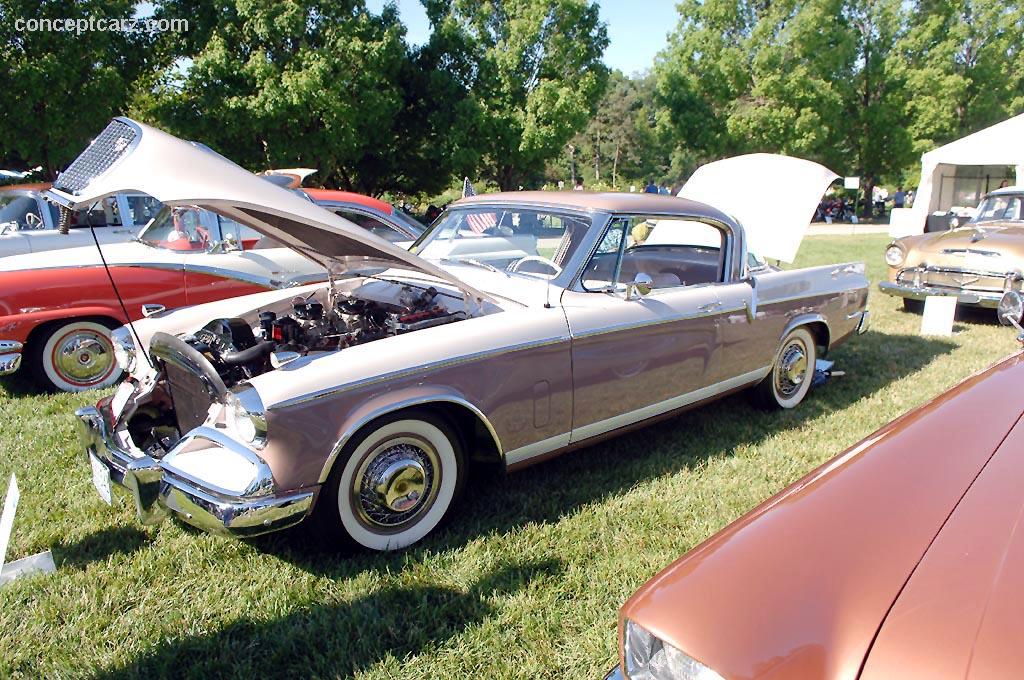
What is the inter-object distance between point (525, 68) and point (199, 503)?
74.4 ft

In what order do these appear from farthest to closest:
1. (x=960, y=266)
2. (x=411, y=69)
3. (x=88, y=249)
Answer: (x=411, y=69)
(x=960, y=266)
(x=88, y=249)

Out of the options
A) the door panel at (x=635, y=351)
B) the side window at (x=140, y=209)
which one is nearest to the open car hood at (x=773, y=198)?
the door panel at (x=635, y=351)

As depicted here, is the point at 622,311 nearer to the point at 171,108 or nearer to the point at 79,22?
the point at 79,22

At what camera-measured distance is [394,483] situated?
9.14 ft

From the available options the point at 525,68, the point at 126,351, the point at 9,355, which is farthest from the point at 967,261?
the point at 525,68

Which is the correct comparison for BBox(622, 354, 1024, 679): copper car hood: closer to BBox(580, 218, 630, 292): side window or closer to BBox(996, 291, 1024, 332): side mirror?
BBox(996, 291, 1024, 332): side mirror

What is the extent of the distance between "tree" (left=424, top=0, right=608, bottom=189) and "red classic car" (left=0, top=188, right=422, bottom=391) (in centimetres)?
1655

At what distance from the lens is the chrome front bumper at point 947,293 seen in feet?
22.5

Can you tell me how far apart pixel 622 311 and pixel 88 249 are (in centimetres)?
451

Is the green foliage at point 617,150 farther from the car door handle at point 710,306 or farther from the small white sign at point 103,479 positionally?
the small white sign at point 103,479

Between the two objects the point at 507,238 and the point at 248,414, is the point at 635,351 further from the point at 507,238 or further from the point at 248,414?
the point at 248,414

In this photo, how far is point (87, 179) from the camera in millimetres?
2561

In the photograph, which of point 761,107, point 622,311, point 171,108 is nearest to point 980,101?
point 761,107

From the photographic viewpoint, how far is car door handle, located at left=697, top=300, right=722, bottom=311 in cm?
383
